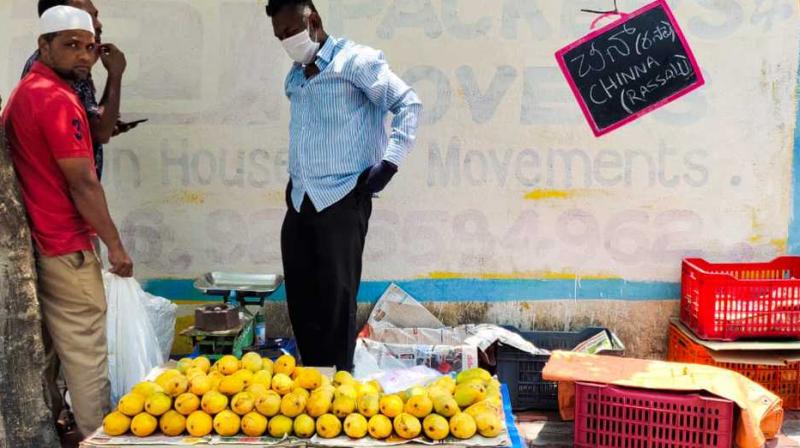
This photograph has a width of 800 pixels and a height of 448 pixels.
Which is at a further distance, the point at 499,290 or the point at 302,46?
the point at 499,290

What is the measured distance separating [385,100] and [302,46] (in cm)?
48

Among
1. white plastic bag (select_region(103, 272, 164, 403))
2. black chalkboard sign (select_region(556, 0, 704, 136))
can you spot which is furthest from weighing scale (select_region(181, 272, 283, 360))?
black chalkboard sign (select_region(556, 0, 704, 136))

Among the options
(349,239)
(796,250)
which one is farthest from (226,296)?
(796,250)

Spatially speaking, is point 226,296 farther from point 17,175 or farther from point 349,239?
point 17,175

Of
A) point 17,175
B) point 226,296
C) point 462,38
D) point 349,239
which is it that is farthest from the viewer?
point 462,38

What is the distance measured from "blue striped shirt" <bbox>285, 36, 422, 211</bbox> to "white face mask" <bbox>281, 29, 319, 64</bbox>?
0.05 m

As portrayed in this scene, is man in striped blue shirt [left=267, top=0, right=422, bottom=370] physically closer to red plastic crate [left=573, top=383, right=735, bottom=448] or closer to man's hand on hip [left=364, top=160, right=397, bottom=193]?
man's hand on hip [left=364, top=160, right=397, bottom=193]

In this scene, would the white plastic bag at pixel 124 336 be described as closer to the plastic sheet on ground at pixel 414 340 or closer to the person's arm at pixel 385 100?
the plastic sheet on ground at pixel 414 340

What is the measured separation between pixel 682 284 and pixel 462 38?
212 cm

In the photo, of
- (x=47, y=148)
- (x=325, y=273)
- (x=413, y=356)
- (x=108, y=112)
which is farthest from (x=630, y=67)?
(x=47, y=148)

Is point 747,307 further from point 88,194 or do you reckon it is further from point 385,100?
point 88,194

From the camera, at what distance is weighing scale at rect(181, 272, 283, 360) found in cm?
441

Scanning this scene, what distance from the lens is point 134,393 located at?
319 cm

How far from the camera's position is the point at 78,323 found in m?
3.67
